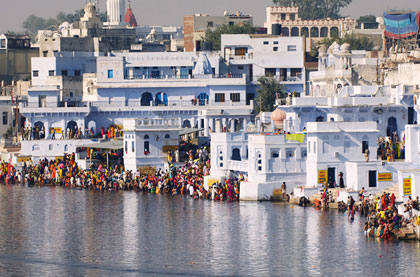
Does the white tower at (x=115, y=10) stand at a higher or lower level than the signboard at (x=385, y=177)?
higher

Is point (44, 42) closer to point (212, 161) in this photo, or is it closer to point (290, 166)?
point (212, 161)

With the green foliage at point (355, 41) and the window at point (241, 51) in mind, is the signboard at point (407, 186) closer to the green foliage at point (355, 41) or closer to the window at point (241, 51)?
the window at point (241, 51)

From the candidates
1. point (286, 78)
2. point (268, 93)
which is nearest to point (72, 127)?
point (268, 93)

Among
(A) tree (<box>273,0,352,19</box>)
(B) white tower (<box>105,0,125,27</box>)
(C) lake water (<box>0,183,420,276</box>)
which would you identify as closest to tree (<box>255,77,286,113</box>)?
(C) lake water (<box>0,183,420,276</box>)

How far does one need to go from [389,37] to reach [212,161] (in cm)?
3192

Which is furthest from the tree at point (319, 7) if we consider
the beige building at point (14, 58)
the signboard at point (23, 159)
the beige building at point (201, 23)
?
the signboard at point (23, 159)

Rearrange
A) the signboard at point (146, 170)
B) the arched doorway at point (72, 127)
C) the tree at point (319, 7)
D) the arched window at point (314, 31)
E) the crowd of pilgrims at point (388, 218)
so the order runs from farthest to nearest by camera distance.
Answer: the tree at point (319, 7)
the arched window at point (314, 31)
the arched doorway at point (72, 127)
the signboard at point (146, 170)
the crowd of pilgrims at point (388, 218)

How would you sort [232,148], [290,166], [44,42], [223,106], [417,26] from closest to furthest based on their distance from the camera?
1. [290,166]
2. [232,148]
3. [223,106]
4. [417,26]
5. [44,42]

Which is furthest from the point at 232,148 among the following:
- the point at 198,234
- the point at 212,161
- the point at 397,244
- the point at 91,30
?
the point at 91,30

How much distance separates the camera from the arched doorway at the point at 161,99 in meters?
89.2

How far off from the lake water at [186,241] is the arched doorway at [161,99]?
21765mm

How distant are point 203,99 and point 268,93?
4427 millimetres

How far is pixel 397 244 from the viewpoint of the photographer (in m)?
50.3

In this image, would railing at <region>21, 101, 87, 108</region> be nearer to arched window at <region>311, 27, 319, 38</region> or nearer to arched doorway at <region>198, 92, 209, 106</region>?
arched doorway at <region>198, 92, 209, 106</region>
